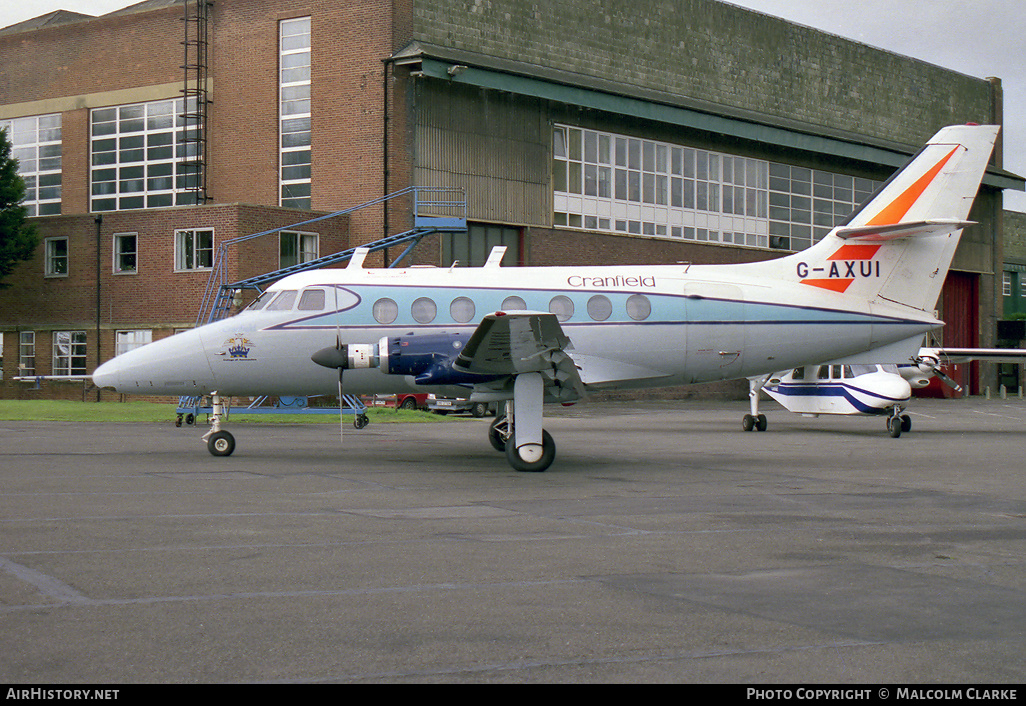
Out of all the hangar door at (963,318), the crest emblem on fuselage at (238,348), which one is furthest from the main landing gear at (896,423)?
the hangar door at (963,318)

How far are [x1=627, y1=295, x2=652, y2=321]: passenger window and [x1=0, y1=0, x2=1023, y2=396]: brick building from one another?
73.3 feet

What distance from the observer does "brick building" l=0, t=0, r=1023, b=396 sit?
3906 cm

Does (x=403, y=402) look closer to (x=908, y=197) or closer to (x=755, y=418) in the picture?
(x=755, y=418)

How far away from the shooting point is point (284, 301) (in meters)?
17.9

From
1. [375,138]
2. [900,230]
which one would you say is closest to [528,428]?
[900,230]

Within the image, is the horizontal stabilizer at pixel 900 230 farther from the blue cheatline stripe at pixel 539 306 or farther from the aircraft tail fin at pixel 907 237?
the blue cheatline stripe at pixel 539 306

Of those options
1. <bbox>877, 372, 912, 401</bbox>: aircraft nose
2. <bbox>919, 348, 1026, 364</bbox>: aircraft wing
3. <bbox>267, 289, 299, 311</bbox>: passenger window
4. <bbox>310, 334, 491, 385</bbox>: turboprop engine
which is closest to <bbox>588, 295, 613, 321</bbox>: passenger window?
<bbox>310, 334, 491, 385</bbox>: turboprop engine

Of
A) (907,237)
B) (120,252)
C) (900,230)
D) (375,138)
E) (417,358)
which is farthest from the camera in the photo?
(120,252)

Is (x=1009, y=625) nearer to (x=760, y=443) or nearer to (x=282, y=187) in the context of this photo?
(x=760, y=443)

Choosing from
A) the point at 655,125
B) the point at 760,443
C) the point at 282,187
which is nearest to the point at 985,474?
the point at 760,443

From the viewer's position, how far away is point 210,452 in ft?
58.3

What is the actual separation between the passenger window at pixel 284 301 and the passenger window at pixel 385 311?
4.85 feet

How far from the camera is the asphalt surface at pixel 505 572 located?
5621mm

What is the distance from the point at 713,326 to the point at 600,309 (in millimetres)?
1968
